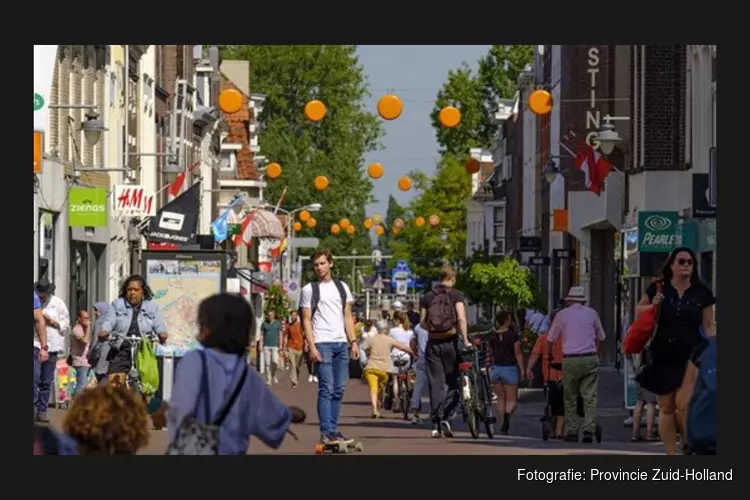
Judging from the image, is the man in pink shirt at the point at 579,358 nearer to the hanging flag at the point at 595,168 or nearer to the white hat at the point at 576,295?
the white hat at the point at 576,295

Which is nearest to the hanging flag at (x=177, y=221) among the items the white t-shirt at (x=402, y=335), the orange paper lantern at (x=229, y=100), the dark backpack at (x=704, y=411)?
the orange paper lantern at (x=229, y=100)

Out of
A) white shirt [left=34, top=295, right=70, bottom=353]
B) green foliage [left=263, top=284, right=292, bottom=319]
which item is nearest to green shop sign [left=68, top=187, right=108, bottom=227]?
white shirt [left=34, top=295, right=70, bottom=353]

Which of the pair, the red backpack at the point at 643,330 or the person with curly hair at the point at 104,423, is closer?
the person with curly hair at the point at 104,423

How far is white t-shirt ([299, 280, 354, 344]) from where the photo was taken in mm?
16422

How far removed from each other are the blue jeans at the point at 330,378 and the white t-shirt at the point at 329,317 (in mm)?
59

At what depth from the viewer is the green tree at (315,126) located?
101m

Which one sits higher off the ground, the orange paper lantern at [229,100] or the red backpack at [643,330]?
the orange paper lantern at [229,100]

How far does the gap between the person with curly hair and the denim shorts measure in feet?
50.9

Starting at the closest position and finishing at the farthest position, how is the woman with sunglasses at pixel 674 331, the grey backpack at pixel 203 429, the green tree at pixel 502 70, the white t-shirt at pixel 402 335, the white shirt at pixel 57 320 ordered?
the grey backpack at pixel 203 429
the woman with sunglasses at pixel 674 331
the white shirt at pixel 57 320
the white t-shirt at pixel 402 335
the green tree at pixel 502 70

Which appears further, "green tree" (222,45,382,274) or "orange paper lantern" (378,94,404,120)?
"green tree" (222,45,382,274)

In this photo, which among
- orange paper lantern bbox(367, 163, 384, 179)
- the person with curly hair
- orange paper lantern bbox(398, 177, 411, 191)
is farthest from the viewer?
orange paper lantern bbox(398, 177, 411, 191)

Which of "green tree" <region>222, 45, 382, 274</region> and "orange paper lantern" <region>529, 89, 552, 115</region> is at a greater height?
"green tree" <region>222, 45, 382, 274</region>

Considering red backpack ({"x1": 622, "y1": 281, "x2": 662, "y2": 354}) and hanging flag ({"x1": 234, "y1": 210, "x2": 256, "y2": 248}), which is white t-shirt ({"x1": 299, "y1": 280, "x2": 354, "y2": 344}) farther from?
hanging flag ({"x1": 234, "y1": 210, "x2": 256, "y2": 248})
